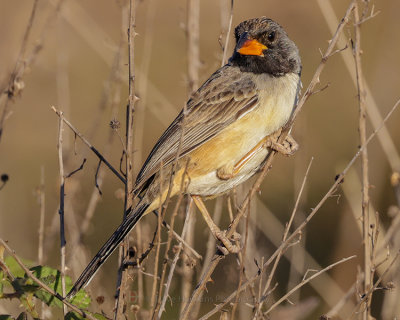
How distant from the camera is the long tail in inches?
165

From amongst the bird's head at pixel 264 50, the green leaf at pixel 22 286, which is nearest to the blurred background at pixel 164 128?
the bird's head at pixel 264 50

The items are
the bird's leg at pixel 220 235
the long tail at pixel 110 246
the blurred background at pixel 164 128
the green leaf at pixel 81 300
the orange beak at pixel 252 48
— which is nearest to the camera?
the green leaf at pixel 81 300

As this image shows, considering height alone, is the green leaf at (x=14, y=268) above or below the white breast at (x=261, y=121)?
above

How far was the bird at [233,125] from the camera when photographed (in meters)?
4.88

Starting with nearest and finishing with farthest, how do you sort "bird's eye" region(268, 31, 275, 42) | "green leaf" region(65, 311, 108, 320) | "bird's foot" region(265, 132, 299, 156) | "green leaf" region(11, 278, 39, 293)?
"green leaf" region(11, 278, 39, 293)
"green leaf" region(65, 311, 108, 320)
"bird's foot" region(265, 132, 299, 156)
"bird's eye" region(268, 31, 275, 42)

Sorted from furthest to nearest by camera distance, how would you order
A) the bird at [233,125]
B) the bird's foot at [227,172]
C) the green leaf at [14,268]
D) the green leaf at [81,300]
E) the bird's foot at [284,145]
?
the bird's foot at [227,172], the bird at [233,125], the bird's foot at [284,145], the green leaf at [81,300], the green leaf at [14,268]

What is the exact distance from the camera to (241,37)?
5316 mm

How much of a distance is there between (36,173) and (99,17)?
5176 millimetres

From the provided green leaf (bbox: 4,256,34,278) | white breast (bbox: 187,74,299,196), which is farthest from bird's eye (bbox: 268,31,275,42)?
green leaf (bbox: 4,256,34,278)

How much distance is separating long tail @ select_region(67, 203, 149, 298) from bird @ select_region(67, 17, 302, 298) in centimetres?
1

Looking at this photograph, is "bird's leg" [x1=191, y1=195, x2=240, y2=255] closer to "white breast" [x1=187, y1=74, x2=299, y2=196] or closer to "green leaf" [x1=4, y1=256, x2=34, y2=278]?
"white breast" [x1=187, y1=74, x2=299, y2=196]

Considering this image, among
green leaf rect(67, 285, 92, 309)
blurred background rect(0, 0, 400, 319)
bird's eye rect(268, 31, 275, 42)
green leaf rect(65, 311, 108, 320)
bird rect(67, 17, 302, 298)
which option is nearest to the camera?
green leaf rect(65, 311, 108, 320)

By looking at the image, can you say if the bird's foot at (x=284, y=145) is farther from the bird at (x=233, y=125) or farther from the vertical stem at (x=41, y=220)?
the vertical stem at (x=41, y=220)

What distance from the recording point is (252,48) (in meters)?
5.21
